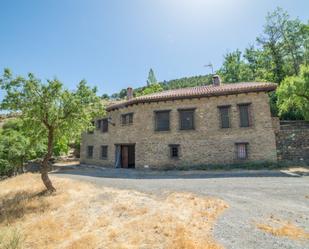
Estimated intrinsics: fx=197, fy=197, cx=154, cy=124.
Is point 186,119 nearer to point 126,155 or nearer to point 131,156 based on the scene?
point 131,156

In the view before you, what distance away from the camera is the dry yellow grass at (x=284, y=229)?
15.5ft

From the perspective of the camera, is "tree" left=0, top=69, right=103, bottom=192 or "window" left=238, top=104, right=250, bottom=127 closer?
"tree" left=0, top=69, right=103, bottom=192

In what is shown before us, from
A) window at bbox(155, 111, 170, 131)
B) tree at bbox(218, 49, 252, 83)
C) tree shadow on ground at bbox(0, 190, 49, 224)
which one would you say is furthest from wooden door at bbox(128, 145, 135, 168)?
tree at bbox(218, 49, 252, 83)

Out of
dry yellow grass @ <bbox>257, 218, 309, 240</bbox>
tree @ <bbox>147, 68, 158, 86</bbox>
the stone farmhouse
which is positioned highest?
tree @ <bbox>147, 68, 158, 86</bbox>

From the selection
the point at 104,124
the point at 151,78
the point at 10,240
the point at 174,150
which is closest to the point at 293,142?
the point at 174,150

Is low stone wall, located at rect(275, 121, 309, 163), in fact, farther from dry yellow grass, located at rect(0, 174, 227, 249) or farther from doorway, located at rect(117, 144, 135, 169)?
doorway, located at rect(117, 144, 135, 169)

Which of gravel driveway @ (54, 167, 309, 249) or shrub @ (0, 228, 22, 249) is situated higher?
gravel driveway @ (54, 167, 309, 249)

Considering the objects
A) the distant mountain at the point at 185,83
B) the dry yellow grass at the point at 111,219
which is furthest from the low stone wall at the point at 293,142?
the distant mountain at the point at 185,83

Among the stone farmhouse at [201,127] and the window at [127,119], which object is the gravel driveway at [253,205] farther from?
the window at [127,119]

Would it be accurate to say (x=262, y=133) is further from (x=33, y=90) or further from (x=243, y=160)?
(x=33, y=90)

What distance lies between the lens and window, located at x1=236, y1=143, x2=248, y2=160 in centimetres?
1595

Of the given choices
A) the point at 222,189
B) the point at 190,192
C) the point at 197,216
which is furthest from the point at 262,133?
the point at 197,216

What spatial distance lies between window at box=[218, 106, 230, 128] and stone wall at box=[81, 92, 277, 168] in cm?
31

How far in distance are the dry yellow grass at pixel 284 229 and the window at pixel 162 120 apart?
41.4 ft
